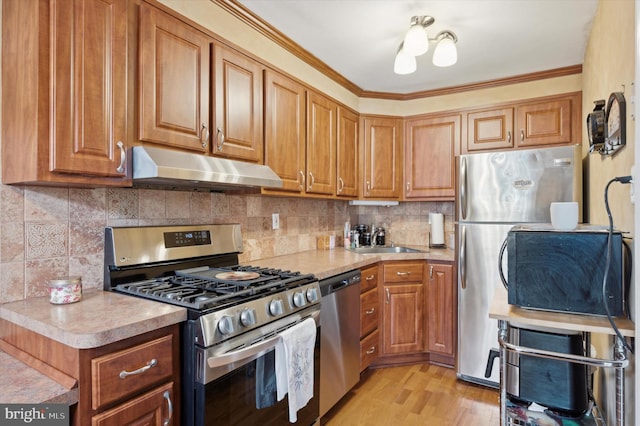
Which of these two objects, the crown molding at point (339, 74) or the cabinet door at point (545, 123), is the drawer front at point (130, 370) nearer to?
the crown molding at point (339, 74)

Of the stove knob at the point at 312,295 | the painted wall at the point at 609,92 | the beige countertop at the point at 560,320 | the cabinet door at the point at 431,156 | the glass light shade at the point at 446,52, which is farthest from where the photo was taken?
the cabinet door at the point at 431,156

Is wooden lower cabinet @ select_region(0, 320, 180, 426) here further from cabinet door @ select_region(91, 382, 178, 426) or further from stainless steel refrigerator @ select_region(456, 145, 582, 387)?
stainless steel refrigerator @ select_region(456, 145, 582, 387)

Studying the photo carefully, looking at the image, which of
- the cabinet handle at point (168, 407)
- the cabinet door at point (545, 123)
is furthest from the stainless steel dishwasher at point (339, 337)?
the cabinet door at point (545, 123)

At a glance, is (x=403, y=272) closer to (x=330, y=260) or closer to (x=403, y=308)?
(x=403, y=308)

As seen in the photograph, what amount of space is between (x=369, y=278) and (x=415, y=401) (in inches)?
34.0

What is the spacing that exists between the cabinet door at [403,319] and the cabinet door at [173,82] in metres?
1.88

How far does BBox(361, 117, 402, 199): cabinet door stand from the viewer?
10.9 feet

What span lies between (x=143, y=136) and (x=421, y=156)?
8.14 ft

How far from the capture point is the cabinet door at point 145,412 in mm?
1087

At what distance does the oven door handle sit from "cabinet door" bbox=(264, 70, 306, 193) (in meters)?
1.09

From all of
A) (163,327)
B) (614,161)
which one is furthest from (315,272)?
(614,161)

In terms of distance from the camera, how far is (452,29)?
2273mm

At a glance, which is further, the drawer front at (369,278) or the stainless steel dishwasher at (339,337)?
the drawer front at (369,278)

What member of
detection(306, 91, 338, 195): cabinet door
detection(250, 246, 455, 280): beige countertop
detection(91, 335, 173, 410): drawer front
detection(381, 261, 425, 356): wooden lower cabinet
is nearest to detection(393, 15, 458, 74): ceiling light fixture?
detection(306, 91, 338, 195): cabinet door
